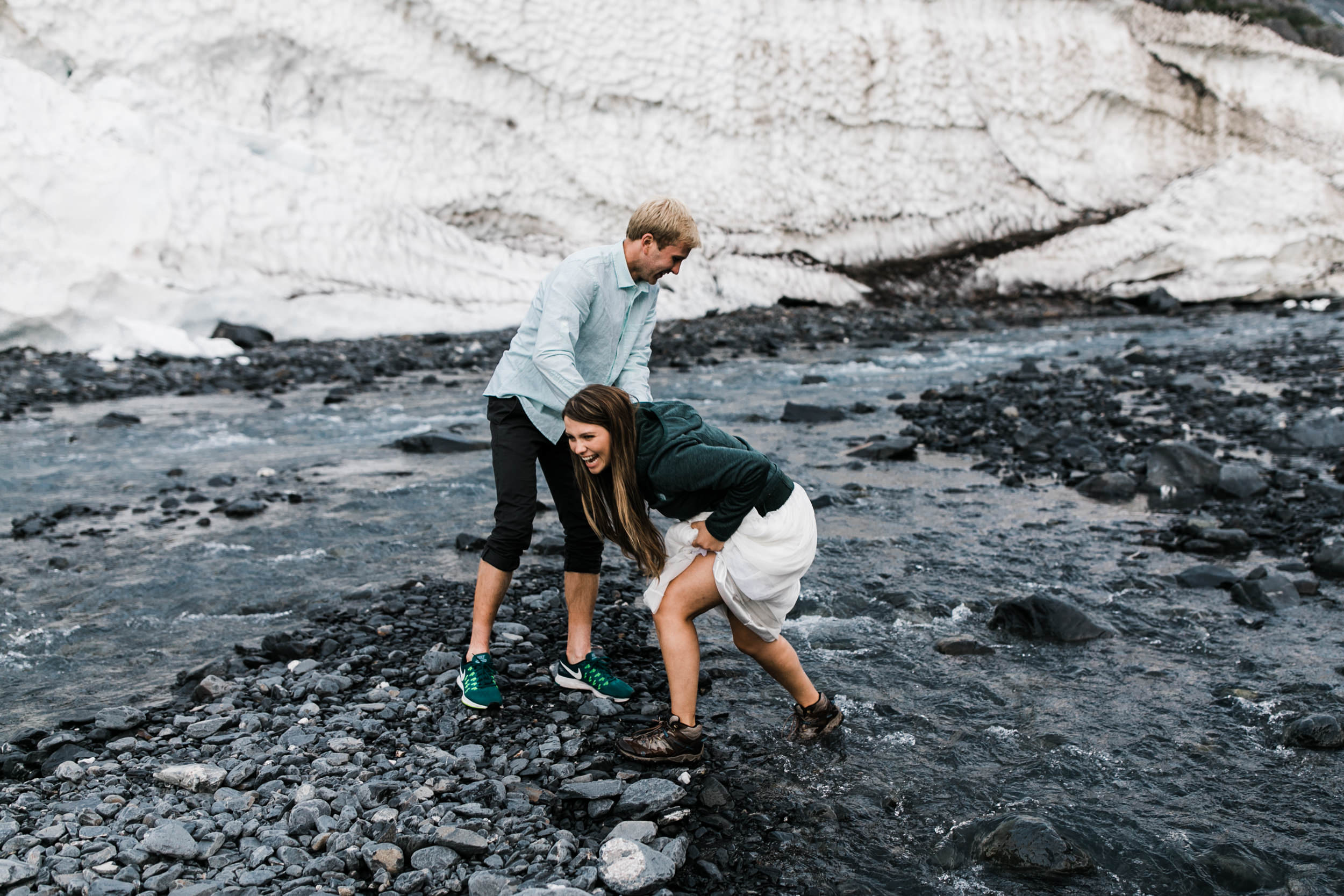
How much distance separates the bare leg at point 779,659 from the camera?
373 centimetres

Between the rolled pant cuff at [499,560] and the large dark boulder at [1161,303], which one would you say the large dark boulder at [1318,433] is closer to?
the rolled pant cuff at [499,560]

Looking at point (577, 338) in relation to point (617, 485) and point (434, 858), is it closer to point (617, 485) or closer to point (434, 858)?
point (617, 485)

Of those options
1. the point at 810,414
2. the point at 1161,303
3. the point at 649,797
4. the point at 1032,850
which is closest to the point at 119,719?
the point at 649,797

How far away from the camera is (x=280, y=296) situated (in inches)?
720

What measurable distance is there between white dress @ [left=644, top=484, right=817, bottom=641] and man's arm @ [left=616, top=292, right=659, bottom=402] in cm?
79

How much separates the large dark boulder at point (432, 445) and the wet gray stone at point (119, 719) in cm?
592

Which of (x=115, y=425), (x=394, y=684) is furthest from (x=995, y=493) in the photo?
(x=115, y=425)

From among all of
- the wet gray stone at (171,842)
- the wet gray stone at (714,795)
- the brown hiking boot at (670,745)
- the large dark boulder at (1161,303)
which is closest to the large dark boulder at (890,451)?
the brown hiking boot at (670,745)

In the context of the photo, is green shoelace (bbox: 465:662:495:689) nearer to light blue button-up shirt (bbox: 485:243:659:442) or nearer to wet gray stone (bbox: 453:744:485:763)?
wet gray stone (bbox: 453:744:485:763)

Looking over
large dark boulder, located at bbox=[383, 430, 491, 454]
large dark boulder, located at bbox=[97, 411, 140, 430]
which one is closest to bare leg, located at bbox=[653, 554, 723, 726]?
large dark boulder, located at bbox=[383, 430, 491, 454]

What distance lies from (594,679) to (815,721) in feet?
3.22

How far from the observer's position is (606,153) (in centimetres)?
2345

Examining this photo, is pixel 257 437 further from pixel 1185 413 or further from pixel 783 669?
pixel 1185 413

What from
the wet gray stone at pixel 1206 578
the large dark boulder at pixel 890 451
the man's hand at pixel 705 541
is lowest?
the large dark boulder at pixel 890 451
